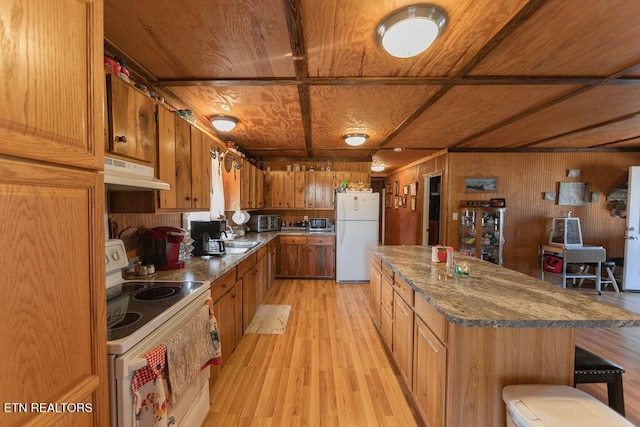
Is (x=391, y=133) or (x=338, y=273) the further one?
(x=338, y=273)

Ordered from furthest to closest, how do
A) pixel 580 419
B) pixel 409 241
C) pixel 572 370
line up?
pixel 409 241
pixel 572 370
pixel 580 419

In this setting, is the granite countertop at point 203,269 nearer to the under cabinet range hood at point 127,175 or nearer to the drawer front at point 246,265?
the drawer front at point 246,265

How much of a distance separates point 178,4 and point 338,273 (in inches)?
159

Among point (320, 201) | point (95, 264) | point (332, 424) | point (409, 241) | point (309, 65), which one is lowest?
point (332, 424)

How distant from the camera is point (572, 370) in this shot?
1.28 m

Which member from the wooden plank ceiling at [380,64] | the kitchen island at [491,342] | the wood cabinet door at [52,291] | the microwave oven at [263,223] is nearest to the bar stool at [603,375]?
the kitchen island at [491,342]

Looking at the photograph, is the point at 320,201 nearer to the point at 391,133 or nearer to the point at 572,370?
the point at 391,133

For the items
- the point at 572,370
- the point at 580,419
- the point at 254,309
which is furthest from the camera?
the point at 254,309

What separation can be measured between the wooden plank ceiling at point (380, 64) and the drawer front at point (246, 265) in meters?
1.66

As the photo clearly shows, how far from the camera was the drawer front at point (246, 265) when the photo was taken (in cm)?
253

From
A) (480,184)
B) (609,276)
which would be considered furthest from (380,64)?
(609,276)

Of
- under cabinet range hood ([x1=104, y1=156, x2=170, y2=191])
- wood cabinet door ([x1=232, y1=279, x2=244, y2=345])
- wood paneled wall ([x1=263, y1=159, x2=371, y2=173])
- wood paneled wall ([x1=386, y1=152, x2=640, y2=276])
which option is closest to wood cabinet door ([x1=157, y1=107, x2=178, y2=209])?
under cabinet range hood ([x1=104, y1=156, x2=170, y2=191])

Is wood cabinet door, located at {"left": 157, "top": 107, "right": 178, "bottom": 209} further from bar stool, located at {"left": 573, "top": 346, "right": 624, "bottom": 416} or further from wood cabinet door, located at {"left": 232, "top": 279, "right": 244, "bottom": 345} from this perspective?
bar stool, located at {"left": 573, "top": 346, "right": 624, "bottom": 416}

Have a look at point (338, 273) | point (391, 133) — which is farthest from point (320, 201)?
point (391, 133)
